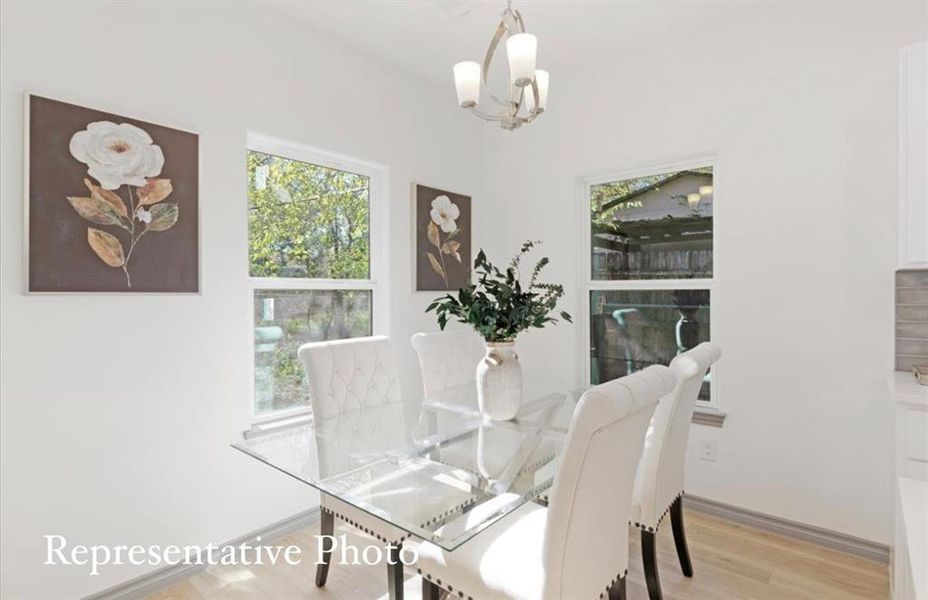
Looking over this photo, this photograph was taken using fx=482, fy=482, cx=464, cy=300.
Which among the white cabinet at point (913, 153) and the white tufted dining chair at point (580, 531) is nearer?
the white tufted dining chair at point (580, 531)

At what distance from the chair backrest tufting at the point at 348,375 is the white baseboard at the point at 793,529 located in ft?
6.09

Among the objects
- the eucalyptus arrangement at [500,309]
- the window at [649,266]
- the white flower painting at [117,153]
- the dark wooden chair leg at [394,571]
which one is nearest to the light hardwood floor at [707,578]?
the dark wooden chair leg at [394,571]

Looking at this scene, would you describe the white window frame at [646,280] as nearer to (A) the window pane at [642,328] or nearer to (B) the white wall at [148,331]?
(A) the window pane at [642,328]

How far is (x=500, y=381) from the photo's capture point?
75.7 inches

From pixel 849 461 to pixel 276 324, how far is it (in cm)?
296

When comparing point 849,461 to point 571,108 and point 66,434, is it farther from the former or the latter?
point 66,434

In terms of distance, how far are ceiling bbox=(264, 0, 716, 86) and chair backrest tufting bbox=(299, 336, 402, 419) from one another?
166cm

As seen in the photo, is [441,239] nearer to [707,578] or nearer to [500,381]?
[500,381]

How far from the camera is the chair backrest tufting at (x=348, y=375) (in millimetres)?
2057

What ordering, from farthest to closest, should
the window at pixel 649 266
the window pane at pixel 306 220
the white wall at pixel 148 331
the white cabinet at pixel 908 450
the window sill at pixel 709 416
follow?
the window at pixel 649 266 → the window sill at pixel 709 416 → the window pane at pixel 306 220 → the white wall at pixel 148 331 → the white cabinet at pixel 908 450

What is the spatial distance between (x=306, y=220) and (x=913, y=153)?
283 cm

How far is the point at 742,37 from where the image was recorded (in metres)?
2.59

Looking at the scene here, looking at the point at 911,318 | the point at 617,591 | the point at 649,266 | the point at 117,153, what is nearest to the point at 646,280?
the point at 649,266

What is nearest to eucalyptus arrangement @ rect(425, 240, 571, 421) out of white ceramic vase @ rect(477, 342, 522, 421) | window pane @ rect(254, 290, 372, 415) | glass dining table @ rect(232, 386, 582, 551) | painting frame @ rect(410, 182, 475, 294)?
white ceramic vase @ rect(477, 342, 522, 421)
